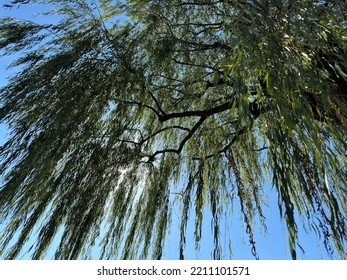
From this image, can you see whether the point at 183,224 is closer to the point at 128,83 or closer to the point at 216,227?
the point at 216,227

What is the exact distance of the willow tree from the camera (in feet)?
4.75

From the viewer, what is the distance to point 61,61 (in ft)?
7.03

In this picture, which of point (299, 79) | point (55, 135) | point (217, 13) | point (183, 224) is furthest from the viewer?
point (217, 13)

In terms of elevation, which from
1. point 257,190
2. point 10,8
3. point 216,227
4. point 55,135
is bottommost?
point 257,190

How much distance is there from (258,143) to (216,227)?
49.8 inches

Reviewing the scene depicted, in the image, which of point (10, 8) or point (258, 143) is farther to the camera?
point (258, 143)

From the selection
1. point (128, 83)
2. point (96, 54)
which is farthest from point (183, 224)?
point (96, 54)

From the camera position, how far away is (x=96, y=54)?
225cm

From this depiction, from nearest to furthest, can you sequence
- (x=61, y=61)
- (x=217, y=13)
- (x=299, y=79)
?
(x=299, y=79)
(x=61, y=61)
(x=217, y=13)

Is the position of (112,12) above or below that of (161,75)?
above

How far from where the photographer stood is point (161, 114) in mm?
2807

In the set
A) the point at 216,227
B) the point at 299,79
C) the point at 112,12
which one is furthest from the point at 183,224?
the point at 112,12

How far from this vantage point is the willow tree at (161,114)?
1449 mm

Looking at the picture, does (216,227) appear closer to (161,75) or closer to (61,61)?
(161,75)
